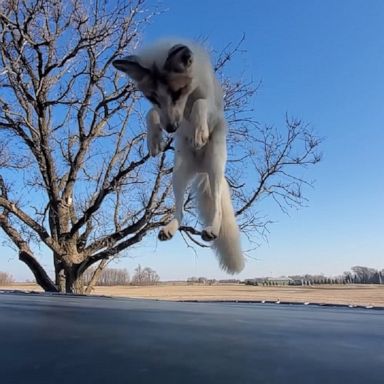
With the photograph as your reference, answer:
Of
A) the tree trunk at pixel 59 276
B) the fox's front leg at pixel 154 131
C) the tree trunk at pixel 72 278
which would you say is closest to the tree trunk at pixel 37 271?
the tree trunk at pixel 59 276

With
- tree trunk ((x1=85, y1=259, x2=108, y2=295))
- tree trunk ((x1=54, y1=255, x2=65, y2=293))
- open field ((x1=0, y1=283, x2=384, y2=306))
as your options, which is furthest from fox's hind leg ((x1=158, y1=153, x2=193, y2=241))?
open field ((x1=0, y1=283, x2=384, y2=306))

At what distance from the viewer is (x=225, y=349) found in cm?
89

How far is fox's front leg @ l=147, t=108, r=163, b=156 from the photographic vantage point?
2.51 m

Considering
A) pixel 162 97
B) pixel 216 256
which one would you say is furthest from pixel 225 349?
pixel 216 256

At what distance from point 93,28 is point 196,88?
215 inches

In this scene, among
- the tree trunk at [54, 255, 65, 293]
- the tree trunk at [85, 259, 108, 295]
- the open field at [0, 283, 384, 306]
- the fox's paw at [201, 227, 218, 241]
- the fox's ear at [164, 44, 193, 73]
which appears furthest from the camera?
the open field at [0, 283, 384, 306]

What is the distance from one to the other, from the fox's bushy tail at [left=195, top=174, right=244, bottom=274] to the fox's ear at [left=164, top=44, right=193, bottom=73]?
2.29 ft

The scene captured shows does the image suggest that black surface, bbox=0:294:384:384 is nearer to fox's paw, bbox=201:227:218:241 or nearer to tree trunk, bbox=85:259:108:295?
fox's paw, bbox=201:227:218:241

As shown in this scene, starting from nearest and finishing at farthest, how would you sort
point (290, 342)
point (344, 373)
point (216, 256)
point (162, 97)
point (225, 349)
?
point (344, 373), point (225, 349), point (290, 342), point (162, 97), point (216, 256)

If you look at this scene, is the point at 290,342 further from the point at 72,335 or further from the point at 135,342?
the point at 72,335

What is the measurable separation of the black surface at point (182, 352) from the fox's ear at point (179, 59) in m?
1.37

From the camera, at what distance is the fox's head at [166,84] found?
2.32 meters

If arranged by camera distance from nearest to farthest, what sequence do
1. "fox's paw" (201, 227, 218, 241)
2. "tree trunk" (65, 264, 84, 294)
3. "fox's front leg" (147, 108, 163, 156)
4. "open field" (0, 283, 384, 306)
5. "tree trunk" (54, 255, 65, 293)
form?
1. "fox's paw" (201, 227, 218, 241)
2. "fox's front leg" (147, 108, 163, 156)
3. "tree trunk" (65, 264, 84, 294)
4. "tree trunk" (54, 255, 65, 293)
5. "open field" (0, 283, 384, 306)

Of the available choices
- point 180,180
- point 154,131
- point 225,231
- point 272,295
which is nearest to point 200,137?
point 154,131
